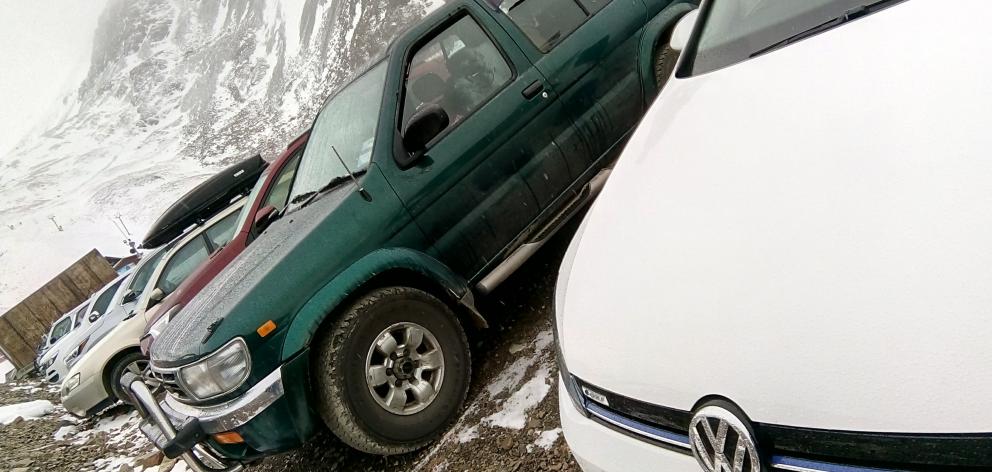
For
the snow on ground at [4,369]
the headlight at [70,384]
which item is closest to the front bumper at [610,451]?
the headlight at [70,384]

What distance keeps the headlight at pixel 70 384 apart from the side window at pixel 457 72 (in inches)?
245

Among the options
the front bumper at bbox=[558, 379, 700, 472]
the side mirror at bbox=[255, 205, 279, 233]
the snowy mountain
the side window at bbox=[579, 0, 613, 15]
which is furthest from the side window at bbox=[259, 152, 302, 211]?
the snowy mountain

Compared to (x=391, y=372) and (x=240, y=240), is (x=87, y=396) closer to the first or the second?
(x=240, y=240)

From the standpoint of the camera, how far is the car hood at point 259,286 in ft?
8.96

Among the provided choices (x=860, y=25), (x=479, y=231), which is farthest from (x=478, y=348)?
(x=860, y=25)

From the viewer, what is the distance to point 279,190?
17.6 ft

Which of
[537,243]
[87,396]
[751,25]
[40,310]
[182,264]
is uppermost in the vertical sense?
[40,310]

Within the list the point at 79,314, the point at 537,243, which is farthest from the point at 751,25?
the point at 79,314

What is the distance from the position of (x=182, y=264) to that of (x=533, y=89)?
5693 mm

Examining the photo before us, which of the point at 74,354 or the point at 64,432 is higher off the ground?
the point at 74,354

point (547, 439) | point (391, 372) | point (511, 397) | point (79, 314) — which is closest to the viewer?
point (547, 439)

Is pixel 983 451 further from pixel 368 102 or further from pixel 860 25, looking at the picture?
pixel 368 102

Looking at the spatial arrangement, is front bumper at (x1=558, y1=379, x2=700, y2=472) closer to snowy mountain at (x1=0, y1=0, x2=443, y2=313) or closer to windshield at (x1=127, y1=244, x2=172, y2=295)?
windshield at (x1=127, y1=244, x2=172, y2=295)

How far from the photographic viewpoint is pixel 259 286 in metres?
2.80
